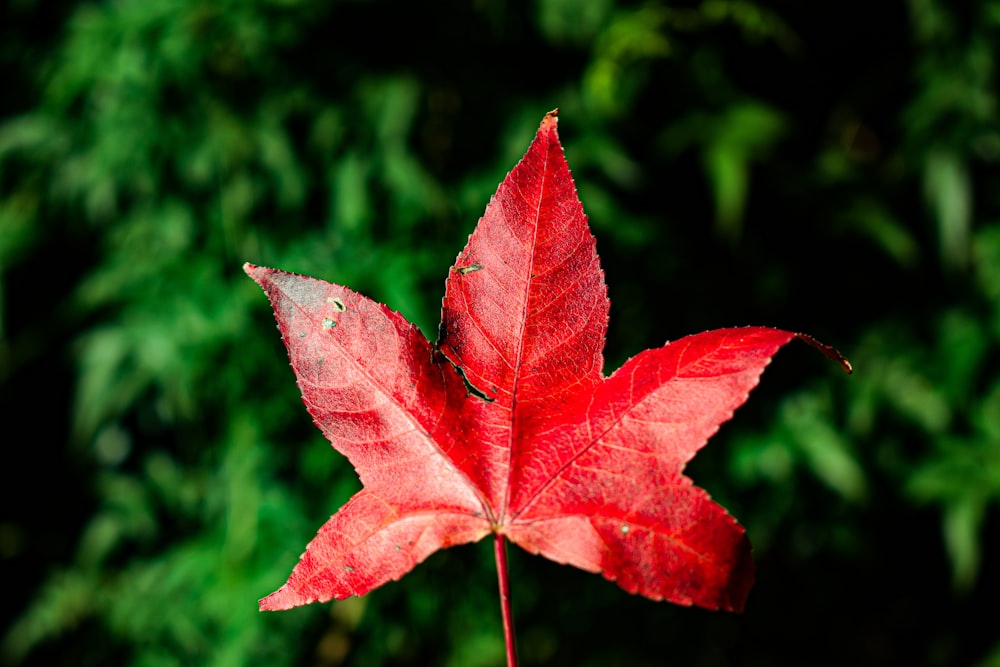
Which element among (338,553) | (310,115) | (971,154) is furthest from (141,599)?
(971,154)

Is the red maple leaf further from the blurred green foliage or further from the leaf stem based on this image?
the blurred green foliage

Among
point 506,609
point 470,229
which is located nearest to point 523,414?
point 506,609

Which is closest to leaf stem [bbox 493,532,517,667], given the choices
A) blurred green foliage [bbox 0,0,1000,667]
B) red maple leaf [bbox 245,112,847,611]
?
red maple leaf [bbox 245,112,847,611]

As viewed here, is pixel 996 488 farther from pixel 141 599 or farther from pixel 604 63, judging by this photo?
pixel 141 599

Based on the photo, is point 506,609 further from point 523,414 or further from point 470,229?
point 470,229

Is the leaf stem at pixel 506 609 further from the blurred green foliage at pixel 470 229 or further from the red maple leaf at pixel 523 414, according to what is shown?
the blurred green foliage at pixel 470 229

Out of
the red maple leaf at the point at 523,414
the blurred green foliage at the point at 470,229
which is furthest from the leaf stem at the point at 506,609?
the blurred green foliage at the point at 470,229
